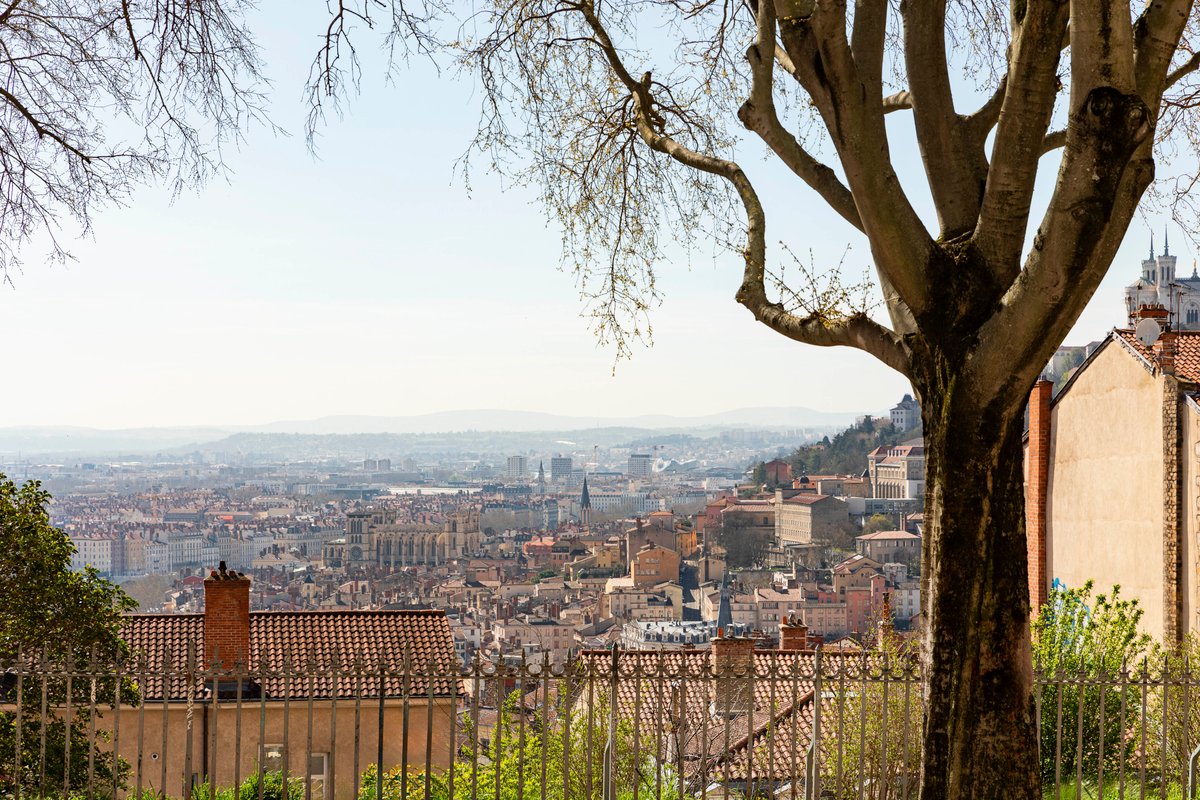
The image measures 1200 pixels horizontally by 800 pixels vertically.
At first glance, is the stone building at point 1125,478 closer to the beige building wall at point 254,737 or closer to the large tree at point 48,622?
the beige building wall at point 254,737

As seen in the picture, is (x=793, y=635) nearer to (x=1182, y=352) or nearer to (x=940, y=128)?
(x=1182, y=352)

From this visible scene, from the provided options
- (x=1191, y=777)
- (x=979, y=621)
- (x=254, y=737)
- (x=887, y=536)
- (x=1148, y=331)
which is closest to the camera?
(x=979, y=621)

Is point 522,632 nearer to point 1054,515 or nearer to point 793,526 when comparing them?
point 793,526

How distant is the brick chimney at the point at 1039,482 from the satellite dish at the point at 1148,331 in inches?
70.5

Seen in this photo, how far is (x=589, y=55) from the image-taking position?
6.41 metres

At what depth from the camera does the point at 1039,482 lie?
15656mm

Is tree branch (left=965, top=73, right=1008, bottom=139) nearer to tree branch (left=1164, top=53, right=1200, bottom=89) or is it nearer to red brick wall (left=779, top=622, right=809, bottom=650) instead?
tree branch (left=1164, top=53, right=1200, bottom=89)

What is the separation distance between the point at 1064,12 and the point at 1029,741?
261 cm

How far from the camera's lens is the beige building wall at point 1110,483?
523 inches

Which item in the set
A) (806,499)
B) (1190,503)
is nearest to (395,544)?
(806,499)

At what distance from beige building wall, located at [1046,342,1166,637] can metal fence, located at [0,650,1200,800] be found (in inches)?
164

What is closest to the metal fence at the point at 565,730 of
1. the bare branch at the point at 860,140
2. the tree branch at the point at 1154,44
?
the bare branch at the point at 860,140

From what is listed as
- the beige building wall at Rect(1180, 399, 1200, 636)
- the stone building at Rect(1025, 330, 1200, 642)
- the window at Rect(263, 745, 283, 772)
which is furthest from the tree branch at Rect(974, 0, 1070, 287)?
the beige building wall at Rect(1180, 399, 1200, 636)

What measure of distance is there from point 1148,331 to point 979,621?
1040cm
